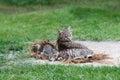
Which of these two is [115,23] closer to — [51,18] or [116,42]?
[51,18]

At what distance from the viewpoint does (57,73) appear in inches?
408

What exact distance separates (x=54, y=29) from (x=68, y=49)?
21.9 ft

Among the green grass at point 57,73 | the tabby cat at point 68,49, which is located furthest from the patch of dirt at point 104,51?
the green grass at point 57,73

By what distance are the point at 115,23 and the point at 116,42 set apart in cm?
489

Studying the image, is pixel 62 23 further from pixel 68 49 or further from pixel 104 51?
pixel 68 49

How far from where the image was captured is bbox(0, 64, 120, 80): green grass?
9922mm

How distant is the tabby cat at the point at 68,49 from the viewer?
38.5 feet

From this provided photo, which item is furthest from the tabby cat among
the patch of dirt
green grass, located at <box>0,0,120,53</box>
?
green grass, located at <box>0,0,120,53</box>

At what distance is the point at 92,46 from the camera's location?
1410cm

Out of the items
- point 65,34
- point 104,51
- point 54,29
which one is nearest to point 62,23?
point 54,29

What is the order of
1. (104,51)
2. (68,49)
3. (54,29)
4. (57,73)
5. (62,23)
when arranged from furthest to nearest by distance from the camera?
(62,23), (54,29), (104,51), (68,49), (57,73)

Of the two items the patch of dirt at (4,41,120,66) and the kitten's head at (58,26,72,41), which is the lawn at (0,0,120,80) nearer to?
the patch of dirt at (4,41,120,66)

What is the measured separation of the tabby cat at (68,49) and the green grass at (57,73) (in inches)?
33.4

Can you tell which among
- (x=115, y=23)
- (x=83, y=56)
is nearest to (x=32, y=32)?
(x=115, y=23)
